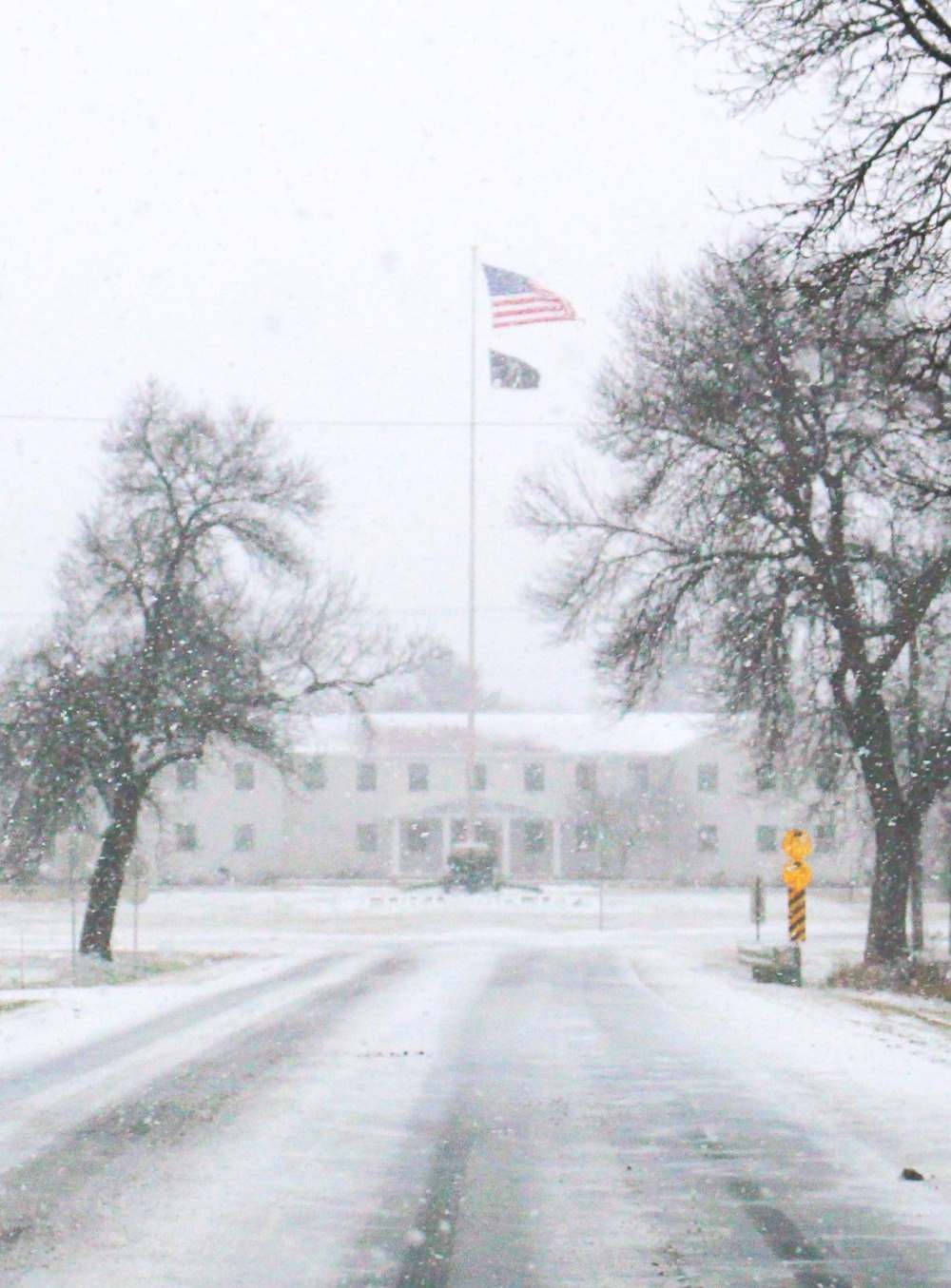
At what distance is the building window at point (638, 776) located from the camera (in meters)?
81.0

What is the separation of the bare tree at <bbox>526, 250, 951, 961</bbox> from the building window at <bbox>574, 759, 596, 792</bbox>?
5602 cm

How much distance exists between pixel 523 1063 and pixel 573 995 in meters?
8.38

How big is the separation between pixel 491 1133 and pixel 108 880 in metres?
22.3

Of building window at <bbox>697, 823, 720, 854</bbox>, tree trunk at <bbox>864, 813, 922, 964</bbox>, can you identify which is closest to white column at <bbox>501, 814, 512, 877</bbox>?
building window at <bbox>697, 823, 720, 854</bbox>

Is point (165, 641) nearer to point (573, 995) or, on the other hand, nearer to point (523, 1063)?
point (573, 995)

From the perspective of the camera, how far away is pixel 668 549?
77.8 ft

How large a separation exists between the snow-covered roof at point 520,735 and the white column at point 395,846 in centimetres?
384

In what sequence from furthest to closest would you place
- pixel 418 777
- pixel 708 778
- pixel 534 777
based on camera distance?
pixel 534 777 → pixel 418 777 → pixel 708 778

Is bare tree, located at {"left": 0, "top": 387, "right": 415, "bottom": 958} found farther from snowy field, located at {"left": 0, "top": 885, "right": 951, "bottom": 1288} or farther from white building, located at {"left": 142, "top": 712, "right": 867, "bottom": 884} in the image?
white building, located at {"left": 142, "top": 712, "right": 867, "bottom": 884}

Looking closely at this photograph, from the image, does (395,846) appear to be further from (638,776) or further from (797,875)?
(797,875)

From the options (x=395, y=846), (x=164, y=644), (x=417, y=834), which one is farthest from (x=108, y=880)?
(x=417, y=834)

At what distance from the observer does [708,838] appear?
7975 cm

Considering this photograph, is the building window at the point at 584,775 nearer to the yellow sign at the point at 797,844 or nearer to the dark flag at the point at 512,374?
the dark flag at the point at 512,374

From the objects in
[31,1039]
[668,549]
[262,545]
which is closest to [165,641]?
[262,545]
